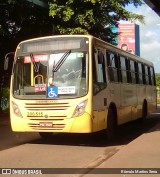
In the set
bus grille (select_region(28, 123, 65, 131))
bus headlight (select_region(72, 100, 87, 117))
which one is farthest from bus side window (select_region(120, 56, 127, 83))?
bus grille (select_region(28, 123, 65, 131))

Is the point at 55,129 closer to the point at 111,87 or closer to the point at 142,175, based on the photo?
the point at 111,87

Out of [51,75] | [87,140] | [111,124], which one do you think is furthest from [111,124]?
[51,75]

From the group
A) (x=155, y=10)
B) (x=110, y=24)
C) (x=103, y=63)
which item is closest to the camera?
(x=103, y=63)

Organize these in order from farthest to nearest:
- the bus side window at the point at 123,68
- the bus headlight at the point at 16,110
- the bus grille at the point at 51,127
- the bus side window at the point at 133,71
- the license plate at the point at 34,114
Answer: the bus side window at the point at 133,71 → the bus side window at the point at 123,68 → the bus headlight at the point at 16,110 → the license plate at the point at 34,114 → the bus grille at the point at 51,127

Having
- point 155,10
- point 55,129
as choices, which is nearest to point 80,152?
point 55,129

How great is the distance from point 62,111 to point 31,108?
85 centimetres

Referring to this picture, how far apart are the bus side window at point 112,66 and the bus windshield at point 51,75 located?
5.49 ft

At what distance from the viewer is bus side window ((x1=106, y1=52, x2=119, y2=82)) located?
43.3 feet

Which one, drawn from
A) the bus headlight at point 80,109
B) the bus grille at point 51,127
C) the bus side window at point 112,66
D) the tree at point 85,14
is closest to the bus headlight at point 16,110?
the bus grille at point 51,127

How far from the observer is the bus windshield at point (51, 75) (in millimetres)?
11477

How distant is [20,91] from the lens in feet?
39.3

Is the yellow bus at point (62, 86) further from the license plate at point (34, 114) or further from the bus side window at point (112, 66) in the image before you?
the bus side window at point (112, 66)

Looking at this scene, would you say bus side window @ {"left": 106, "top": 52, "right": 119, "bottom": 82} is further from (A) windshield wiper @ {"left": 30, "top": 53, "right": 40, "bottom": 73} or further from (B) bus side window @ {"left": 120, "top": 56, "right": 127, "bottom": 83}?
(A) windshield wiper @ {"left": 30, "top": 53, "right": 40, "bottom": 73}

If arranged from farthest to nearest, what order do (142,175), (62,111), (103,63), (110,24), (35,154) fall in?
1. (110,24)
2. (103,63)
3. (62,111)
4. (35,154)
5. (142,175)
